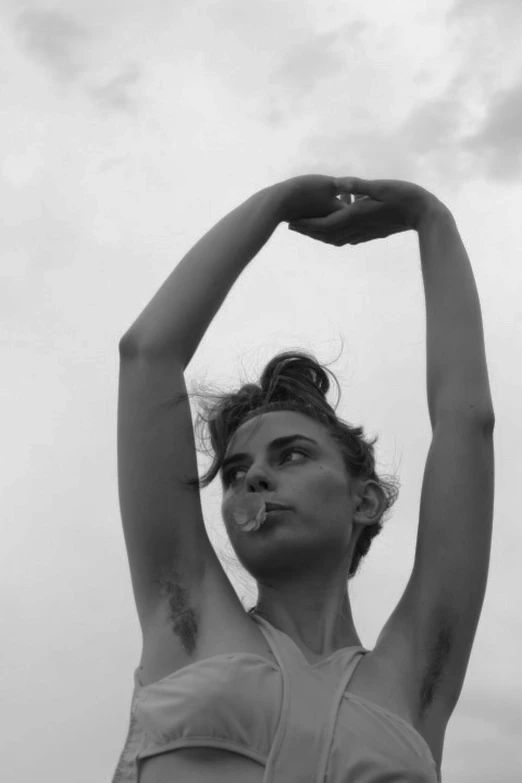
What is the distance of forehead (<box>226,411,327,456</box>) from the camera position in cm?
508

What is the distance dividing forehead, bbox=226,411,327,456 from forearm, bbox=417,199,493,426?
459 mm

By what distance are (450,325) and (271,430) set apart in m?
0.81

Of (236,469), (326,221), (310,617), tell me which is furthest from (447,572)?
(326,221)

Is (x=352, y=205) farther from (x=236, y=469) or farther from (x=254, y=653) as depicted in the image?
(x=254, y=653)

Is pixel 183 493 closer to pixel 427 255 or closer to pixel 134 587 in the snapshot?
pixel 134 587

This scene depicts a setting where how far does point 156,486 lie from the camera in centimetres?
475

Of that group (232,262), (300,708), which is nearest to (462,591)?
(300,708)

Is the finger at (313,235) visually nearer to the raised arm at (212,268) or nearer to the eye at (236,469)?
the raised arm at (212,268)

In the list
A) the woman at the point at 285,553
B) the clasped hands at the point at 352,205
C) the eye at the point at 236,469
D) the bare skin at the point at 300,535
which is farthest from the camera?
the clasped hands at the point at 352,205

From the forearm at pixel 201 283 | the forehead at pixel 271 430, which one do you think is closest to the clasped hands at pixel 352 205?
the forearm at pixel 201 283

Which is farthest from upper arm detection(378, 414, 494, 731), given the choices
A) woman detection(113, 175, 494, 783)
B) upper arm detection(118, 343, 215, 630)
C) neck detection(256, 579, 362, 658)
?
upper arm detection(118, 343, 215, 630)

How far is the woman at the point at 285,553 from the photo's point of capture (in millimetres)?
4309

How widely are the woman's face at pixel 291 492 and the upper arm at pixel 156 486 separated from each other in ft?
0.67

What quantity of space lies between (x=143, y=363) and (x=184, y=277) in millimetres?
398
